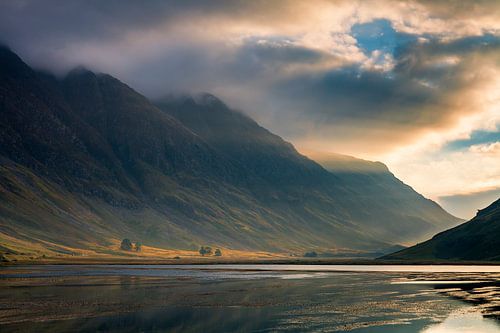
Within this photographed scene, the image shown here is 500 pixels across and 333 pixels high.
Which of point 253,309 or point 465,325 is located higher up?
point 253,309

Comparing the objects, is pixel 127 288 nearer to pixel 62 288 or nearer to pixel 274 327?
pixel 62 288

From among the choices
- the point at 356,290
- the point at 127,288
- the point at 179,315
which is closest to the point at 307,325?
the point at 179,315

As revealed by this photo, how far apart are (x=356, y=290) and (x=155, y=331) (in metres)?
60.0

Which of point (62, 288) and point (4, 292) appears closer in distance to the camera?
point (4, 292)

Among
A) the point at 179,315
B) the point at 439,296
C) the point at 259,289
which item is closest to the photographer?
the point at 179,315

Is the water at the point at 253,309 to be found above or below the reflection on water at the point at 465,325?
above

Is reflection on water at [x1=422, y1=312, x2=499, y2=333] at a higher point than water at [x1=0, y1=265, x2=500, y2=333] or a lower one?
lower

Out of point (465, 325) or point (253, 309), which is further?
point (253, 309)

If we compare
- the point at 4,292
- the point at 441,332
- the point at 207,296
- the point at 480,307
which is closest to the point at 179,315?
the point at 207,296

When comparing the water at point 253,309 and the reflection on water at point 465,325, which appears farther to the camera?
the water at point 253,309

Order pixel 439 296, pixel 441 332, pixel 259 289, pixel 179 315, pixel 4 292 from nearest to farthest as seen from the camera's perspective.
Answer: pixel 441 332, pixel 179 315, pixel 439 296, pixel 4 292, pixel 259 289

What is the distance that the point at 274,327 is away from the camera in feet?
216

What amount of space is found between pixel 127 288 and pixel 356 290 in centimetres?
4736

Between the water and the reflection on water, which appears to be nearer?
the reflection on water
